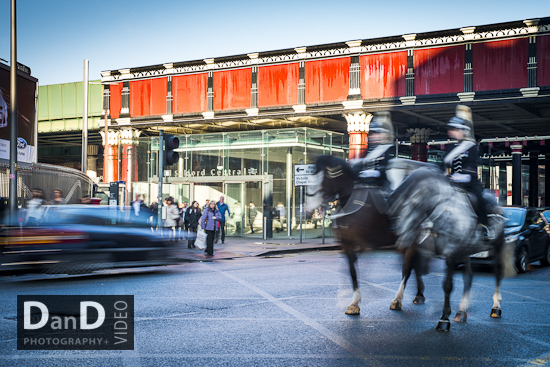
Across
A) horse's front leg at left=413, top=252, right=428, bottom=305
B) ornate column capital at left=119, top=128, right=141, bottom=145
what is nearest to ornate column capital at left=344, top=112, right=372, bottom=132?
ornate column capital at left=119, top=128, right=141, bottom=145

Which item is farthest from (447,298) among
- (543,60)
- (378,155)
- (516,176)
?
(516,176)

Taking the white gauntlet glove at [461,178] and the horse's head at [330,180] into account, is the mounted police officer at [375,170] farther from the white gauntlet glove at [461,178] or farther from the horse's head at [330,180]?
the white gauntlet glove at [461,178]

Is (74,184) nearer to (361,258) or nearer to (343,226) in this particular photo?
(361,258)

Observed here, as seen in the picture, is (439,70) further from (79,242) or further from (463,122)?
(79,242)

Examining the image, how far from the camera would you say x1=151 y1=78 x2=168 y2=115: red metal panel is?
110 feet

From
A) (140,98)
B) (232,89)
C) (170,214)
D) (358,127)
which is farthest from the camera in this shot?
(140,98)

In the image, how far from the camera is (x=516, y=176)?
37219 millimetres

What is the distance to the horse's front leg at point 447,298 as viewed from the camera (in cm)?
680

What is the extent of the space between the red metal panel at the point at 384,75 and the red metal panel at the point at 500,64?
3316mm

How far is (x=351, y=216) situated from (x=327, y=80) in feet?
72.9

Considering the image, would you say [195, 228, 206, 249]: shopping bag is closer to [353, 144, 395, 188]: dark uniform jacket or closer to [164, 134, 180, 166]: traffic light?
[164, 134, 180, 166]: traffic light

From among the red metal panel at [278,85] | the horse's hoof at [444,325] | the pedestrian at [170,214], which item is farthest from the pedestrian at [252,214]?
the horse's hoof at [444,325]

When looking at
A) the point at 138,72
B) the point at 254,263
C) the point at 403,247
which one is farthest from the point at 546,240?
the point at 138,72

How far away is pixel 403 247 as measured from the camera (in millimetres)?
7480
